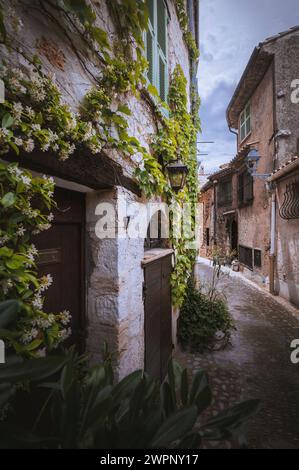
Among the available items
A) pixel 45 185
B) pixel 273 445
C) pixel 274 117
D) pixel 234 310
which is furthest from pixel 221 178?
pixel 45 185

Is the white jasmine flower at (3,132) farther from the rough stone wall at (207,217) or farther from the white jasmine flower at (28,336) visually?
the rough stone wall at (207,217)

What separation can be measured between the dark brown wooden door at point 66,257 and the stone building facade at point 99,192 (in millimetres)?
42

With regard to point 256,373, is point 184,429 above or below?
above

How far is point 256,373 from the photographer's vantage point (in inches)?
144

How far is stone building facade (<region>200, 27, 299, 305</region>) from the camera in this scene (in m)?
7.09

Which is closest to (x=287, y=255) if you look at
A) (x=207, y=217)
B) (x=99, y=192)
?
(x=99, y=192)

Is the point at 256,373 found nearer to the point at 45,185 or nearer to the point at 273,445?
the point at 273,445

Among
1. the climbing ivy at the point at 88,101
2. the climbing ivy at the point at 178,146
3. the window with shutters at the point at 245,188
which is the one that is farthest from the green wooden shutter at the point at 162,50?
the window with shutters at the point at 245,188

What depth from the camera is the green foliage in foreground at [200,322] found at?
4.38 m

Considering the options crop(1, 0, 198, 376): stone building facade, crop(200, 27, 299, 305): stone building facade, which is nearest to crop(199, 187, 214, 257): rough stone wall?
crop(200, 27, 299, 305): stone building facade

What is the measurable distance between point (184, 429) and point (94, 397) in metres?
0.34

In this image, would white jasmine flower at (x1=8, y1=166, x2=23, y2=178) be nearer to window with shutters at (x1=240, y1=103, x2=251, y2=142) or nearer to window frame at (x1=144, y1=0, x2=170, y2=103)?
window frame at (x1=144, y1=0, x2=170, y2=103)

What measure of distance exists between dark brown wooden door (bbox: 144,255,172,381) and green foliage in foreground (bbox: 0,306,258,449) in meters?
1.59

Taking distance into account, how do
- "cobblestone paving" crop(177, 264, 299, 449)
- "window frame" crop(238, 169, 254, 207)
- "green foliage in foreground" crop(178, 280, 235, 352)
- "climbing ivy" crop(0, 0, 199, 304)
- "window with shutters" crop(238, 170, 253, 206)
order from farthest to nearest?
"window with shutters" crop(238, 170, 253, 206) → "window frame" crop(238, 169, 254, 207) → "green foliage in foreground" crop(178, 280, 235, 352) → "cobblestone paving" crop(177, 264, 299, 449) → "climbing ivy" crop(0, 0, 199, 304)
